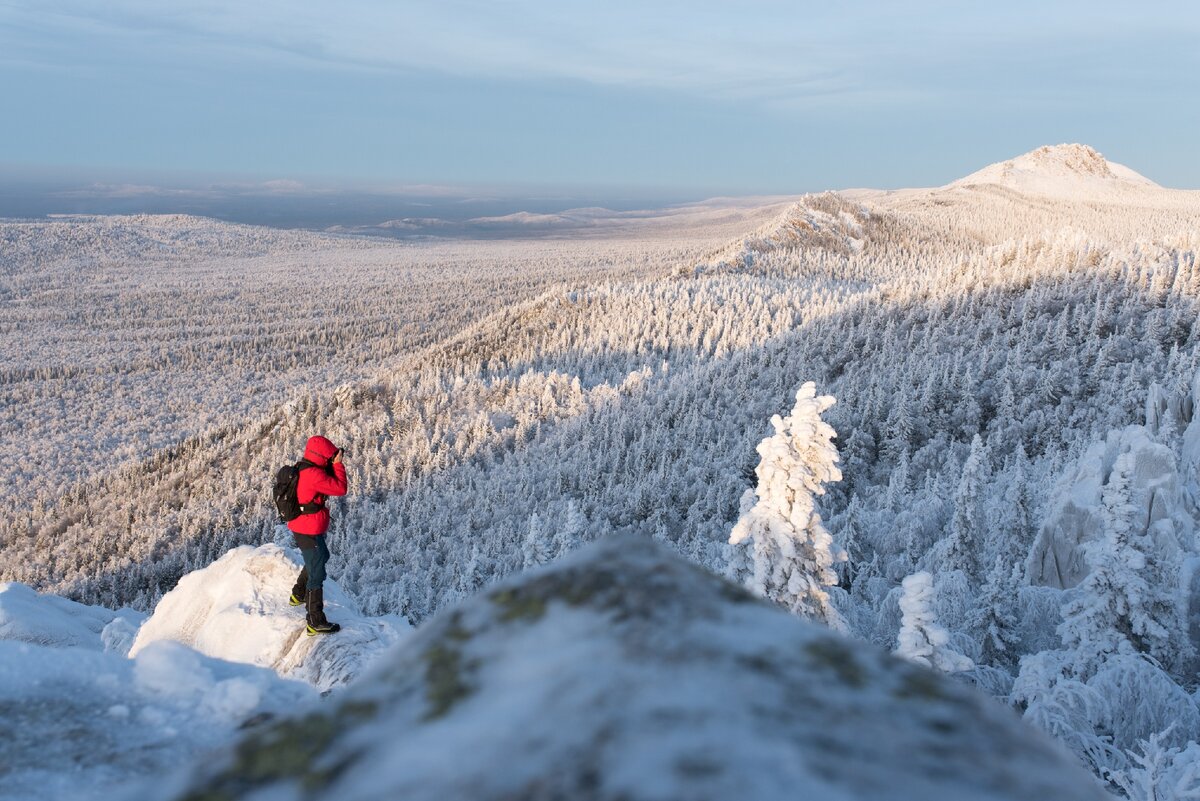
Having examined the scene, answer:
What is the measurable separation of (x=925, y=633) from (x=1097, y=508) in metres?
7.00

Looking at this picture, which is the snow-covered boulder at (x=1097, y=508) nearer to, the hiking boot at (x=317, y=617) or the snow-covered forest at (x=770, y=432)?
the snow-covered forest at (x=770, y=432)

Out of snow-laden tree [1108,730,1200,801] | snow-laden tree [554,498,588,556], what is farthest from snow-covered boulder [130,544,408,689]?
snow-laden tree [554,498,588,556]

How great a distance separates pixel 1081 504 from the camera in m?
14.6

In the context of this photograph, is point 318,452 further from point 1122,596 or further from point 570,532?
point 570,532

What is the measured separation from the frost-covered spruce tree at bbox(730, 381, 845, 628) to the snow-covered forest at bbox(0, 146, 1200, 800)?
0.52 meters

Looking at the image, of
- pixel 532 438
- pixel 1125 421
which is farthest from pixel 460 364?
pixel 1125 421

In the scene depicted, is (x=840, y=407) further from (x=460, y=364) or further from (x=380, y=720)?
(x=460, y=364)

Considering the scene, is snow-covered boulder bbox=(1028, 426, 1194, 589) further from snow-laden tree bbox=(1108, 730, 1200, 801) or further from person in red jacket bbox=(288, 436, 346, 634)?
person in red jacket bbox=(288, 436, 346, 634)

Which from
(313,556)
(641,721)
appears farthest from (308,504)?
(641,721)

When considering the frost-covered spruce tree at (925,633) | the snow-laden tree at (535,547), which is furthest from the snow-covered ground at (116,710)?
the snow-laden tree at (535,547)

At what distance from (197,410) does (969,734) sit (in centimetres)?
8403

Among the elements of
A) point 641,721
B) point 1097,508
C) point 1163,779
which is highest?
point 641,721

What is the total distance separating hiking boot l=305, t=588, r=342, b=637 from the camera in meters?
9.00

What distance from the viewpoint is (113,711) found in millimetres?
3527
